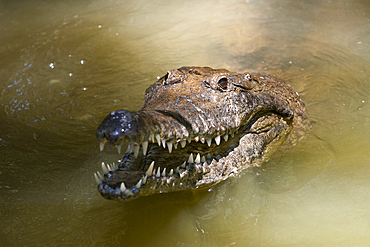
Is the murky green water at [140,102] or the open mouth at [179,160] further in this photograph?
the murky green water at [140,102]

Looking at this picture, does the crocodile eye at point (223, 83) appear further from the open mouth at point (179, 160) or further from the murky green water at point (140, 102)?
the murky green water at point (140, 102)

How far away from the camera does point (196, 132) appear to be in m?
2.87

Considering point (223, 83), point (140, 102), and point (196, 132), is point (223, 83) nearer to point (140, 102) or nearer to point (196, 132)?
point (196, 132)

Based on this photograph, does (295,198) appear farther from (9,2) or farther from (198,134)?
(9,2)

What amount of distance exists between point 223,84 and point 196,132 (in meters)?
0.78

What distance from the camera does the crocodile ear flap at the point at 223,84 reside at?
3.35 metres

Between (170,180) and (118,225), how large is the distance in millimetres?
626

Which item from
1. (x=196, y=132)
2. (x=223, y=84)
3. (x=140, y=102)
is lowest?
(x=140, y=102)

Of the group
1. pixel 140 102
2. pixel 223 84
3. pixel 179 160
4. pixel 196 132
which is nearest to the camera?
pixel 196 132

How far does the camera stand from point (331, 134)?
4004 millimetres

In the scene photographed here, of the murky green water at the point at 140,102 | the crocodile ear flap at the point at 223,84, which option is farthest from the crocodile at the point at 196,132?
the murky green water at the point at 140,102

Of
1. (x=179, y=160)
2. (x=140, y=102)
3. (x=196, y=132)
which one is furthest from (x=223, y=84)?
(x=140, y=102)

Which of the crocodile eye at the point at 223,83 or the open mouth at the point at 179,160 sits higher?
the crocodile eye at the point at 223,83

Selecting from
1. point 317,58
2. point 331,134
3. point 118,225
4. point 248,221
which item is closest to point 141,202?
point 118,225
